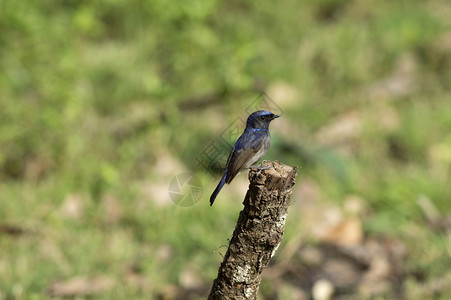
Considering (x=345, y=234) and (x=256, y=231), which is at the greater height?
(x=256, y=231)

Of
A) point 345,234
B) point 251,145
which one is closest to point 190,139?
point 345,234

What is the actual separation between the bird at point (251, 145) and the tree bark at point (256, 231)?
0.06m

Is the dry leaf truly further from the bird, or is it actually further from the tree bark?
the bird

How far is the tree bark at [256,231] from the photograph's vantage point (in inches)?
101

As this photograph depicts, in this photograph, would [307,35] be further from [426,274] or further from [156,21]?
[426,274]

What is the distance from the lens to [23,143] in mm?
5867

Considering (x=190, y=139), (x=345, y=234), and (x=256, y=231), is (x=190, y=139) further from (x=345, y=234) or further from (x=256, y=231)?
(x=256, y=231)

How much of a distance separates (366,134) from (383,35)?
6.54ft

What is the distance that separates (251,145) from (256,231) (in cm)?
37

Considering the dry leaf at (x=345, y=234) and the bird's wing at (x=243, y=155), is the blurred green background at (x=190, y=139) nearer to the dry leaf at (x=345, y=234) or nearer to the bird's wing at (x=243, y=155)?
the dry leaf at (x=345, y=234)

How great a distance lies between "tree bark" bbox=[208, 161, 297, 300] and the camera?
2555mm

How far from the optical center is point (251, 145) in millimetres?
2600

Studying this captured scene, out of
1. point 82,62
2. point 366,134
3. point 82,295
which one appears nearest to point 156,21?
point 82,62

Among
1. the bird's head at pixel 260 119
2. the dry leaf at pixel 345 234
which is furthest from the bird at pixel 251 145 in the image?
the dry leaf at pixel 345 234
